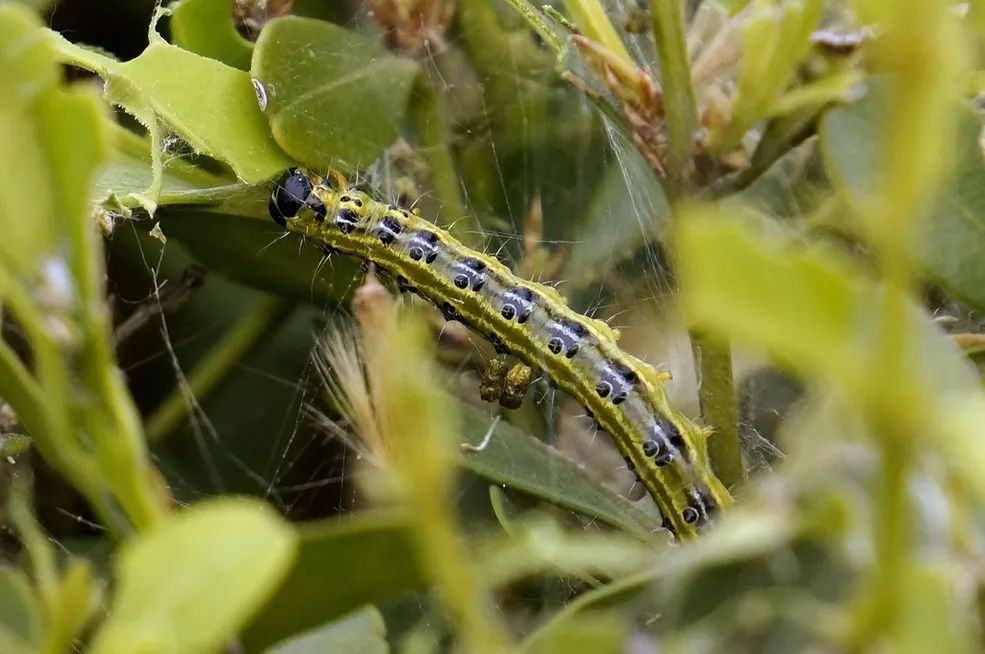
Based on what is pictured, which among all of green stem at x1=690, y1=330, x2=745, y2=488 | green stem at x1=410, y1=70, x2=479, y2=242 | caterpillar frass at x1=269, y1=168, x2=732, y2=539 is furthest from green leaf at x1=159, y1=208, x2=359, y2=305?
green stem at x1=690, y1=330, x2=745, y2=488

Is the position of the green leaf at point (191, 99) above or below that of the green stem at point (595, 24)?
below

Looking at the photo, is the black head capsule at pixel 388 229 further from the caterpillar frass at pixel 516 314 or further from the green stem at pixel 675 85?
the green stem at pixel 675 85

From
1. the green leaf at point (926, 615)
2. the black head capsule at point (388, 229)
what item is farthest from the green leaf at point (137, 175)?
the green leaf at point (926, 615)

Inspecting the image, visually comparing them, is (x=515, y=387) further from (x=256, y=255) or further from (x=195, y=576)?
(x=195, y=576)

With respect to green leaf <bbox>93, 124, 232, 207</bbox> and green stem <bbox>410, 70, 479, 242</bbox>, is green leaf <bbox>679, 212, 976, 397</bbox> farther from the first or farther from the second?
green stem <bbox>410, 70, 479, 242</bbox>

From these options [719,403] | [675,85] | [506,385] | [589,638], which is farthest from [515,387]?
[589,638]

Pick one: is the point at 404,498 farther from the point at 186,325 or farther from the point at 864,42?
the point at 186,325
